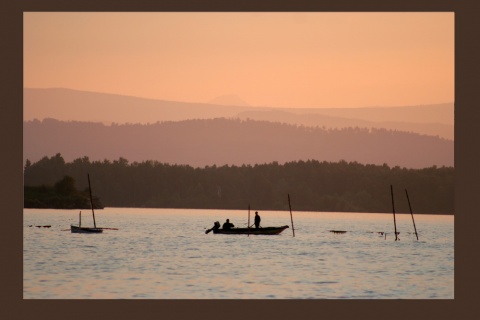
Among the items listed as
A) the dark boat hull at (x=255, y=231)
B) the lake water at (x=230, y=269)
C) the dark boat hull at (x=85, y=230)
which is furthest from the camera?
the dark boat hull at (x=85, y=230)

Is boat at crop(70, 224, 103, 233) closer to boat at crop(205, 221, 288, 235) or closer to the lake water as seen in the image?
the lake water

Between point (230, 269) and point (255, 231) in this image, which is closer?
point (230, 269)

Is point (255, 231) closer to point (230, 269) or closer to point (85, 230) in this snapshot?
point (85, 230)

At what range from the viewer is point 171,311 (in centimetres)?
3341

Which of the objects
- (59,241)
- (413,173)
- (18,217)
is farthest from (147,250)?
(413,173)

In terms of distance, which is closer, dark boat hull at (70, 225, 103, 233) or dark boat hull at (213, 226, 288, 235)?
dark boat hull at (213, 226, 288, 235)

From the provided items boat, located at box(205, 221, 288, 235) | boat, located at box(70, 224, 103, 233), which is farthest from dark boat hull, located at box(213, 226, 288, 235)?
boat, located at box(70, 224, 103, 233)

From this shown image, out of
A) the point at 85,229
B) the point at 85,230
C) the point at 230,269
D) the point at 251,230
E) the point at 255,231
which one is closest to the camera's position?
the point at 230,269

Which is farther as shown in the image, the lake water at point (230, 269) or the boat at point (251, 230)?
the boat at point (251, 230)

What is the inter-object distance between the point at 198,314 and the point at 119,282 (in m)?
14.2

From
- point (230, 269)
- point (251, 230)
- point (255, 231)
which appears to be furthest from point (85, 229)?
point (230, 269)

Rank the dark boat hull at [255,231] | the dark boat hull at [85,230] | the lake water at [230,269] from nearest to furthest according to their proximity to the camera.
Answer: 1. the lake water at [230,269]
2. the dark boat hull at [255,231]
3. the dark boat hull at [85,230]

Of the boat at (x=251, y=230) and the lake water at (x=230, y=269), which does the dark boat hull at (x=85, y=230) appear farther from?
the boat at (x=251, y=230)

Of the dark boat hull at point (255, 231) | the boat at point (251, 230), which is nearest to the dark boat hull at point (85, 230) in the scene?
the boat at point (251, 230)
